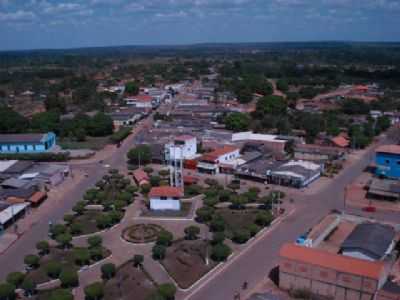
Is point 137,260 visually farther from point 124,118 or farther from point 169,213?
point 124,118

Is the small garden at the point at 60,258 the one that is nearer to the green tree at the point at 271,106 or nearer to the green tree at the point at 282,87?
the green tree at the point at 271,106

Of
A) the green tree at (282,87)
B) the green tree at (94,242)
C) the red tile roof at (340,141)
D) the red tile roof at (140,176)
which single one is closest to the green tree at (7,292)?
the green tree at (94,242)

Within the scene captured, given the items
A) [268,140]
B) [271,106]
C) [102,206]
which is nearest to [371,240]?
[102,206]

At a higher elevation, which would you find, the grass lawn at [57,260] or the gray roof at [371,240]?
the gray roof at [371,240]

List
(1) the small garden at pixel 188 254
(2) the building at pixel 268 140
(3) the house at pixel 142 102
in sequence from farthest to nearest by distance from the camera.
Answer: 1. (3) the house at pixel 142 102
2. (2) the building at pixel 268 140
3. (1) the small garden at pixel 188 254

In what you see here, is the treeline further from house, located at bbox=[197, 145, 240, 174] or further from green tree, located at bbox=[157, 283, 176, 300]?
green tree, located at bbox=[157, 283, 176, 300]

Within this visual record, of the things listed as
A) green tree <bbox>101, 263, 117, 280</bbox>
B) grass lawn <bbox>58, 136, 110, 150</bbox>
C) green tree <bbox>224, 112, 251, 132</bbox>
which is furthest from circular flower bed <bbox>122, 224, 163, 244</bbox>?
green tree <bbox>224, 112, 251, 132</bbox>

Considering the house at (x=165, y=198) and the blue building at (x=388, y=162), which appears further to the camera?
the blue building at (x=388, y=162)

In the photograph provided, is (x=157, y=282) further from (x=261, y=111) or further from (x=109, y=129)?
(x=261, y=111)
